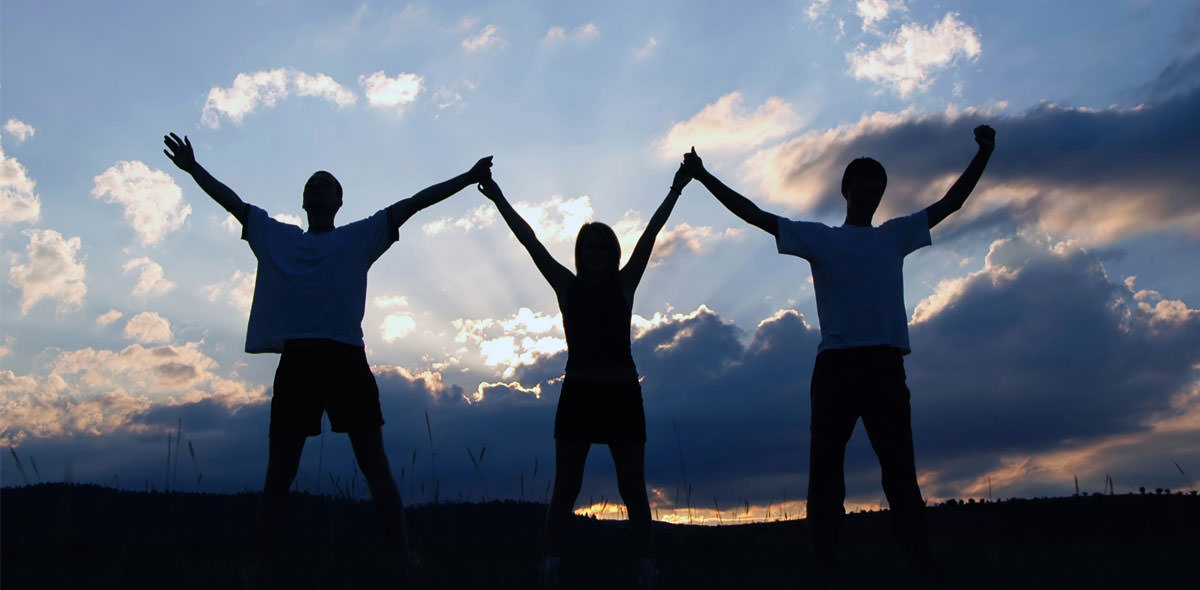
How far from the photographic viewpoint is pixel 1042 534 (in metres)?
10.2

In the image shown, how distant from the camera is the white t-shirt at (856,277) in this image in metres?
5.18

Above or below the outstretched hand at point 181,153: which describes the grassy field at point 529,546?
below

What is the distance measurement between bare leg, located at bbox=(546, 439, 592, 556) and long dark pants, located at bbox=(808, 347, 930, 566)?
57.2 inches

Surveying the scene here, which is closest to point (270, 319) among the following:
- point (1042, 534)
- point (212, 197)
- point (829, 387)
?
point (212, 197)

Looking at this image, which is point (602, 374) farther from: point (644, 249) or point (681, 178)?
point (681, 178)

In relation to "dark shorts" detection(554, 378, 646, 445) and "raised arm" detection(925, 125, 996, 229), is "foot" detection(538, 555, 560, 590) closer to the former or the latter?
"dark shorts" detection(554, 378, 646, 445)

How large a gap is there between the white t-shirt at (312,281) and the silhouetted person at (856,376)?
2616 millimetres

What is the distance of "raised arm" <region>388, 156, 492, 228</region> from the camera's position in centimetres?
568

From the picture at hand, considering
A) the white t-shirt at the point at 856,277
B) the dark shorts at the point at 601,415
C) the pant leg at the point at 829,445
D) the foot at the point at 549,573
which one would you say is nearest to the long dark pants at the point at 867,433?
the pant leg at the point at 829,445

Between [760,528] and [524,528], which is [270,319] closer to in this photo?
[524,528]

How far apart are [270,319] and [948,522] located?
9851 mm

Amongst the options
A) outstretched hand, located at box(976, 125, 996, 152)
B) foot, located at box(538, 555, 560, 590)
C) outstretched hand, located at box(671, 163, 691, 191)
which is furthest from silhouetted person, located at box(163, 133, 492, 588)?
outstretched hand, located at box(976, 125, 996, 152)

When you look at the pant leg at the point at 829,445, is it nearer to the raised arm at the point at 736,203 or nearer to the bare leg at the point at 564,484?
the raised arm at the point at 736,203

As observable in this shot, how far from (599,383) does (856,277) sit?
1698 mm
